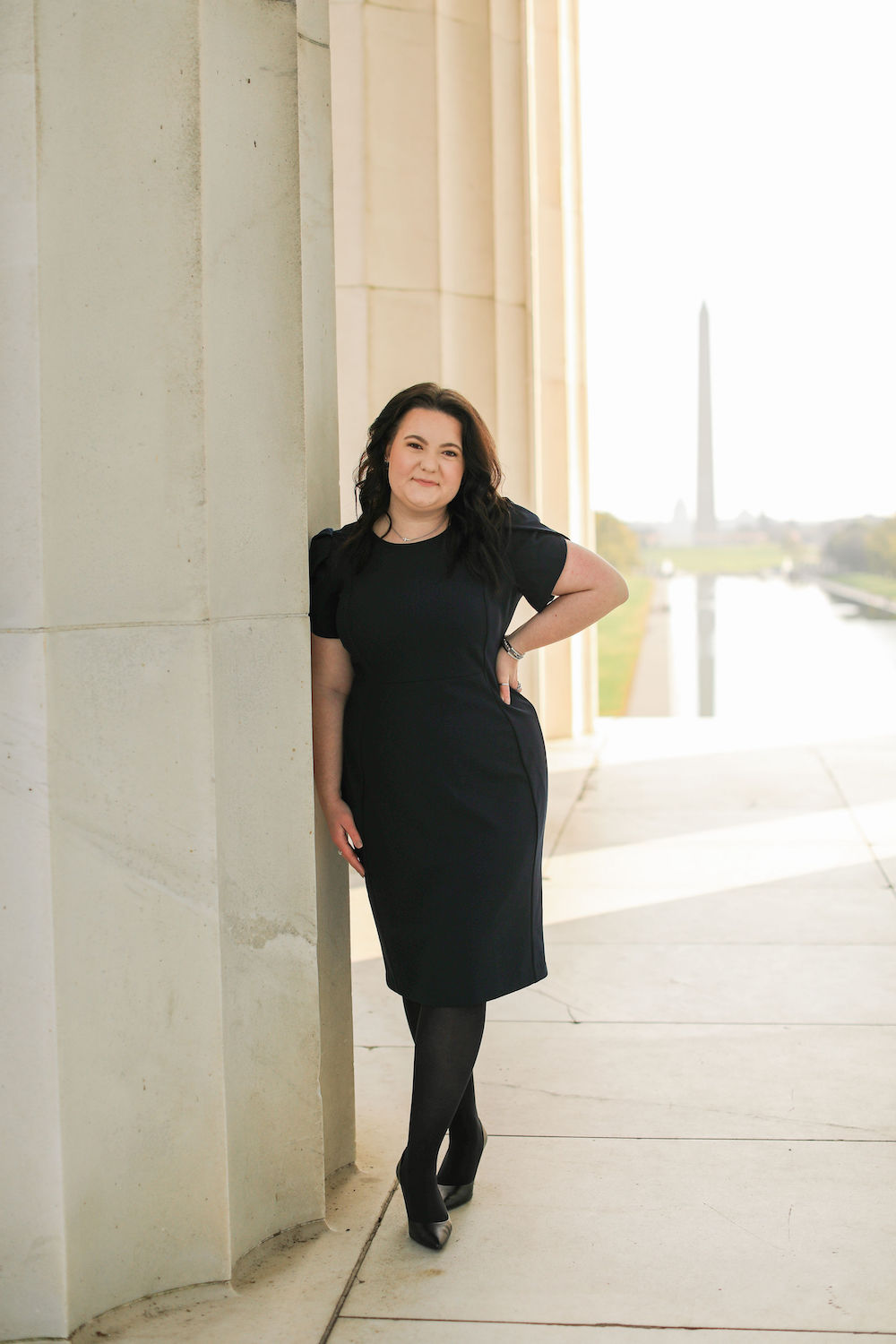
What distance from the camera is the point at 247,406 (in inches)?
122

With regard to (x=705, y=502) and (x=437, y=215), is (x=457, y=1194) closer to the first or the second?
Result: (x=437, y=215)

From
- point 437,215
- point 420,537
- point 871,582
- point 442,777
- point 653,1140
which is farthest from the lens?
point 871,582

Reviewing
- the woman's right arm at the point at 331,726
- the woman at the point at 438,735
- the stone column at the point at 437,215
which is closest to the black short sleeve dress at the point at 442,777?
the woman at the point at 438,735

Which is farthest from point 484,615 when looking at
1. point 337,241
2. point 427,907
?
point 337,241

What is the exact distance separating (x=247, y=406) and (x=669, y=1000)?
312 centimetres

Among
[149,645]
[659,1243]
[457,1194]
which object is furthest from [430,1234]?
[149,645]

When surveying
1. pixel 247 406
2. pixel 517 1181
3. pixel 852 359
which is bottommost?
pixel 517 1181

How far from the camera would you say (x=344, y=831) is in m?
3.39

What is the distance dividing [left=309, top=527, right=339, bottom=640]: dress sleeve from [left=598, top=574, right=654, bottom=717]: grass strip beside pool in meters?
12.3

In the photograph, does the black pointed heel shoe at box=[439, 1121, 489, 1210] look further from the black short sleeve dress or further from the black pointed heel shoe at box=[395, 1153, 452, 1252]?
the black short sleeve dress

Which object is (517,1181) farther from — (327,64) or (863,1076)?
(327,64)

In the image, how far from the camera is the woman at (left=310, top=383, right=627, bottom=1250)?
321 cm

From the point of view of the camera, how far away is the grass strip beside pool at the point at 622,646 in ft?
51.3

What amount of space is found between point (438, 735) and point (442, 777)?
0.10 metres
